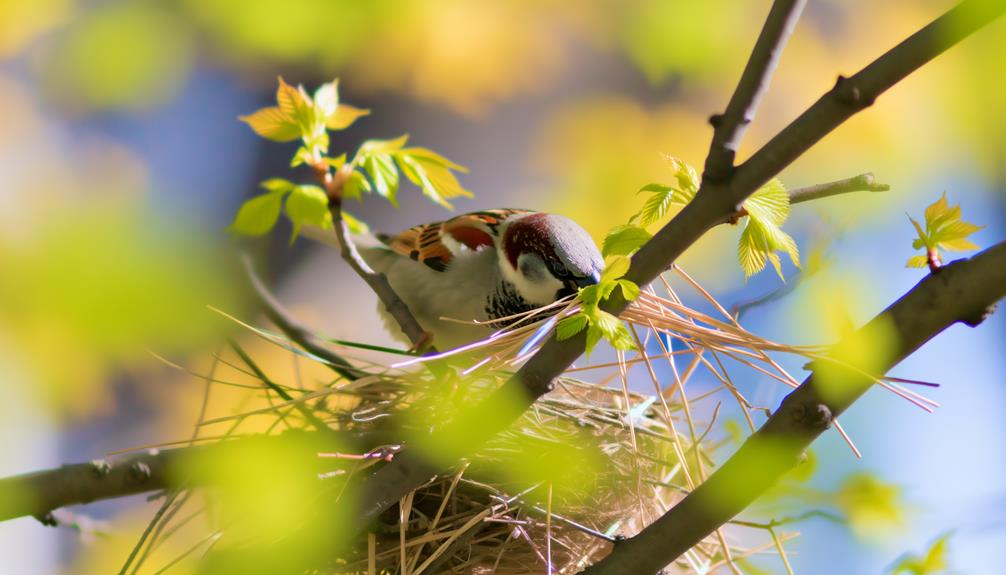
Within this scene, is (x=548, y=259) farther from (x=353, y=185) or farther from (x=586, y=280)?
(x=353, y=185)

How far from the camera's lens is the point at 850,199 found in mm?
1675

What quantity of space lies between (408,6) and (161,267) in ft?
4.07

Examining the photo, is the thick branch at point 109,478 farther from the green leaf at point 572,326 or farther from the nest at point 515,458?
the green leaf at point 572,326

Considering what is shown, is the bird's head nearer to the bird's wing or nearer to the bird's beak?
the bird's beak

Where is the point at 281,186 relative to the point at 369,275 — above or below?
above

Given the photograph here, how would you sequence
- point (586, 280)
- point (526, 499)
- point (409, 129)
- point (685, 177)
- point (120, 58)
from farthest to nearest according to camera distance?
point (409, 129) → point (120, 58) → point (586, 280) → point (526, 499) → point (685, 177)

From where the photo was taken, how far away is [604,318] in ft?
2.19

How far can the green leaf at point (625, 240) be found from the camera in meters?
0.69

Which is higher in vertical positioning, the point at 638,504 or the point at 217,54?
the point at 217,54

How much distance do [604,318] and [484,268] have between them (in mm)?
680

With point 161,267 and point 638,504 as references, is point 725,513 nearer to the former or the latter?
point 638,504

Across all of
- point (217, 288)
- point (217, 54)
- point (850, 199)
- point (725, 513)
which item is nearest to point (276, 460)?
point (217, 288)

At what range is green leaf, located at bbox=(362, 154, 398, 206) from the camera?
1.01 metres

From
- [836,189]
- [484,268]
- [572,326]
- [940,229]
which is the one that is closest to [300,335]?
[484,268]
